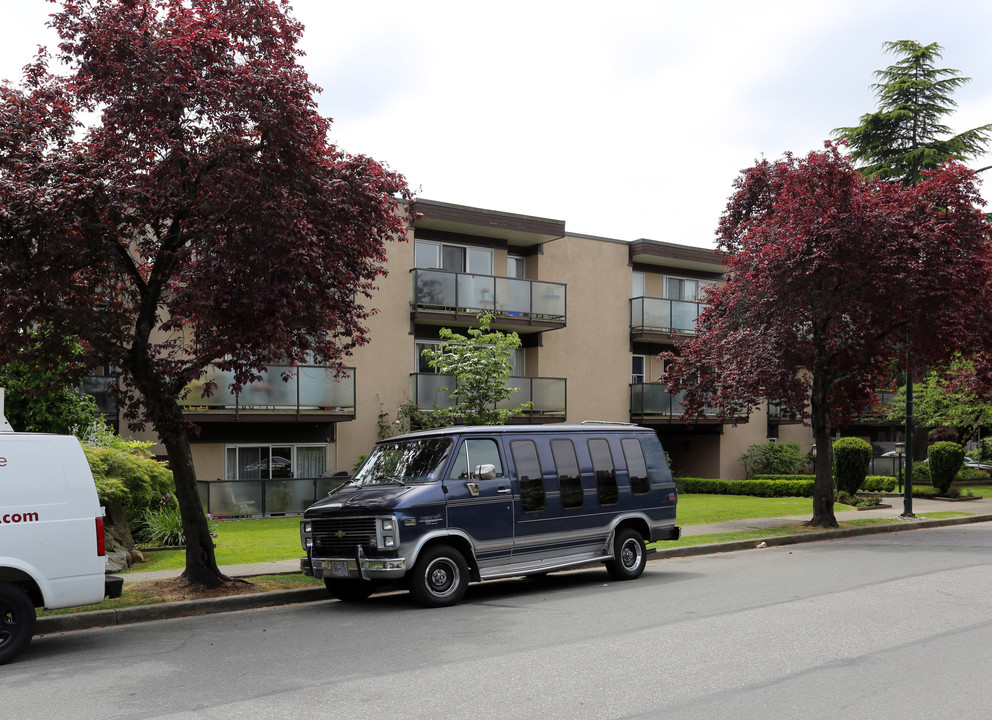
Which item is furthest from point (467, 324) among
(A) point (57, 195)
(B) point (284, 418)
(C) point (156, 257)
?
(A) point (57, 195)

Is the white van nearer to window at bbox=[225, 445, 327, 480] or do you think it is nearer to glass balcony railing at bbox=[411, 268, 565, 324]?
window at bbox=[225, 445, 327, 480]

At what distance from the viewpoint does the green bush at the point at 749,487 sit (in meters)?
28.1

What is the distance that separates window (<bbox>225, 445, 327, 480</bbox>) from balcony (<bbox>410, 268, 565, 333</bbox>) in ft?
15.4

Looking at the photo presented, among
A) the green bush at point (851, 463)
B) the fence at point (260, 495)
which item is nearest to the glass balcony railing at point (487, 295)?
the fence at point (260, 495)

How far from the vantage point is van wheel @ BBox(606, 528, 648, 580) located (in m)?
12.5

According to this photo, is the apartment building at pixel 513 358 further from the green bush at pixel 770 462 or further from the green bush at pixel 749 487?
the green bush at pixel 749 487

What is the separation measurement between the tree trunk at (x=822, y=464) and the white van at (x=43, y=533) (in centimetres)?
1463

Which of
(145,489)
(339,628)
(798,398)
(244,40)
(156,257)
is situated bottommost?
(339,628)

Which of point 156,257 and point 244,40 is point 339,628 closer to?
point 156,257

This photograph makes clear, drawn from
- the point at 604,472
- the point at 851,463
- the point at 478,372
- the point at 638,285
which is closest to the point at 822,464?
the point at 851,463

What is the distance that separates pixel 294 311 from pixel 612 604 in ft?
15.9

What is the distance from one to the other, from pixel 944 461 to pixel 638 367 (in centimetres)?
971

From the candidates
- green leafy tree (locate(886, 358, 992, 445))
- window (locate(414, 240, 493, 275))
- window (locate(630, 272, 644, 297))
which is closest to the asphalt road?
window (locate(414, 240, 493, 275))

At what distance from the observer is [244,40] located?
461 inches
